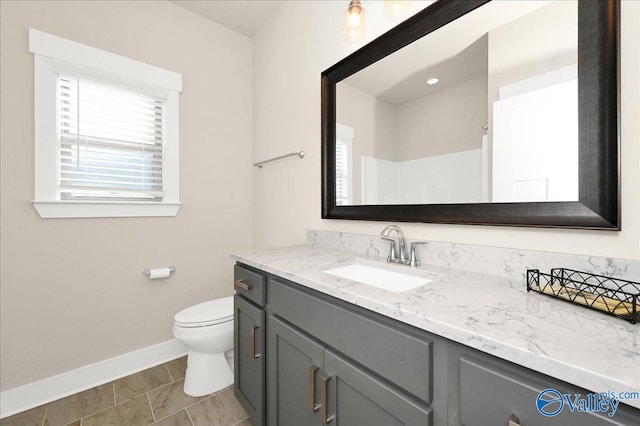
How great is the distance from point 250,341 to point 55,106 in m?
1.88

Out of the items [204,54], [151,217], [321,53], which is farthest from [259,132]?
[151,217]

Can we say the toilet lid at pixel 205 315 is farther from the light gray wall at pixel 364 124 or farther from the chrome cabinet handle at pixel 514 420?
the chrome cabinet handle at pixel 514 420

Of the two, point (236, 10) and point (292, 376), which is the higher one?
point (236, 10)

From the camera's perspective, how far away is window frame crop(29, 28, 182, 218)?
5.42 ft

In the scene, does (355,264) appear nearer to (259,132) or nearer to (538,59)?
(538,59)

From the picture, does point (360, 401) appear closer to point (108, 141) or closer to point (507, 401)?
point (507, 401)

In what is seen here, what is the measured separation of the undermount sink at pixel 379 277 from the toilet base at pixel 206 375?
1167 millimetres

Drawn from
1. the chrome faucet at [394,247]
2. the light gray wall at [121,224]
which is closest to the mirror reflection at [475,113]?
the chrome faucet at [394,247]

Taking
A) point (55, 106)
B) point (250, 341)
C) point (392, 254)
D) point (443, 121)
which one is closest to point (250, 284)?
point (250, 341)

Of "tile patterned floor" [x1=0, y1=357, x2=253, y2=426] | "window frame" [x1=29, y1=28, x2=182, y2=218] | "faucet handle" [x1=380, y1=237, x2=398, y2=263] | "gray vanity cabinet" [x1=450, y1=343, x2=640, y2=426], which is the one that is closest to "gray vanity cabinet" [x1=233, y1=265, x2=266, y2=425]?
"tile patterned floor" [x1=0, y1=357, x2=253, y2=426]

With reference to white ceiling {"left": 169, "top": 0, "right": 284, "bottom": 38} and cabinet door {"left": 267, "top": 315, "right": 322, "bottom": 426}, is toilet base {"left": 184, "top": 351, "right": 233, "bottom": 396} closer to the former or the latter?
cabinet door {"left": 267, "top": 315, "right": 322, "bottom": 426}

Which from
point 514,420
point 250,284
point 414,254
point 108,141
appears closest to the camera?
point 514,420

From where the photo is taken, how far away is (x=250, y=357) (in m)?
1.36

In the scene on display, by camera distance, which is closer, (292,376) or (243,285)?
(292,376)
